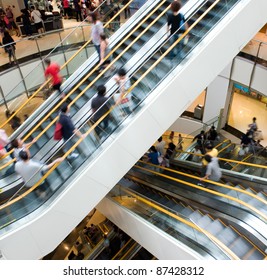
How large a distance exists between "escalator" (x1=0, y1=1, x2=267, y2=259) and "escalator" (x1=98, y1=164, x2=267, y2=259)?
5.50 ft

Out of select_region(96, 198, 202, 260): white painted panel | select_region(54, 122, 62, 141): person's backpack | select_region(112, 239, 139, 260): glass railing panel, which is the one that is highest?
select_region(54, 122, 62, 141): person's backpack

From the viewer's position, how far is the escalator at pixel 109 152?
5920mm

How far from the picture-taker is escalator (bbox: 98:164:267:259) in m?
5.94

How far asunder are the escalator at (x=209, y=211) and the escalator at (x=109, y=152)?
1678mm

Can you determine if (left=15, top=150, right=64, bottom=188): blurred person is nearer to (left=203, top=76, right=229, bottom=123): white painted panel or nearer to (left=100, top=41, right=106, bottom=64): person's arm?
(left=100, top=41, right=106, bottom=64): person's arm

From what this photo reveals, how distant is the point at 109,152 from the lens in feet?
21.0

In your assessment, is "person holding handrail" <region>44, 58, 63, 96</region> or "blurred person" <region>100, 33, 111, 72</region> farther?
"blurred person" <region>100, 33, 111, 72</region>

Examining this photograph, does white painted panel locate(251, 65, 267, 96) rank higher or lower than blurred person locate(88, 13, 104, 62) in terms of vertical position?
lower

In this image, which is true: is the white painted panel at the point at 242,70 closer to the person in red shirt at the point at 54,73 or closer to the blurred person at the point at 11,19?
the person in red shirt at the point at 54,73

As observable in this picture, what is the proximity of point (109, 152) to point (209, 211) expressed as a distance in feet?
9.22

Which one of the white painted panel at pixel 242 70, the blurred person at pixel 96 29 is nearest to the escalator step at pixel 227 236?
the blurred person at pixel 96 29

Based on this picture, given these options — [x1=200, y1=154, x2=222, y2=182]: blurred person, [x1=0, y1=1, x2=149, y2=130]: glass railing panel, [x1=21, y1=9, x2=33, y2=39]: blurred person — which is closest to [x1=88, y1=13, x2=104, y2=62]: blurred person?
[x1=0, y1=1, x2=149, y2=130]: glass railing panel

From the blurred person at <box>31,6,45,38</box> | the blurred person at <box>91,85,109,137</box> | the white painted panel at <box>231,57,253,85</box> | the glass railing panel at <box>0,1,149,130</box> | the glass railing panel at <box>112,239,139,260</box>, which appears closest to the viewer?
the blurred person at <box>91,85,109,137</box>

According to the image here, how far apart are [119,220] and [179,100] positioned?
3791 mm
